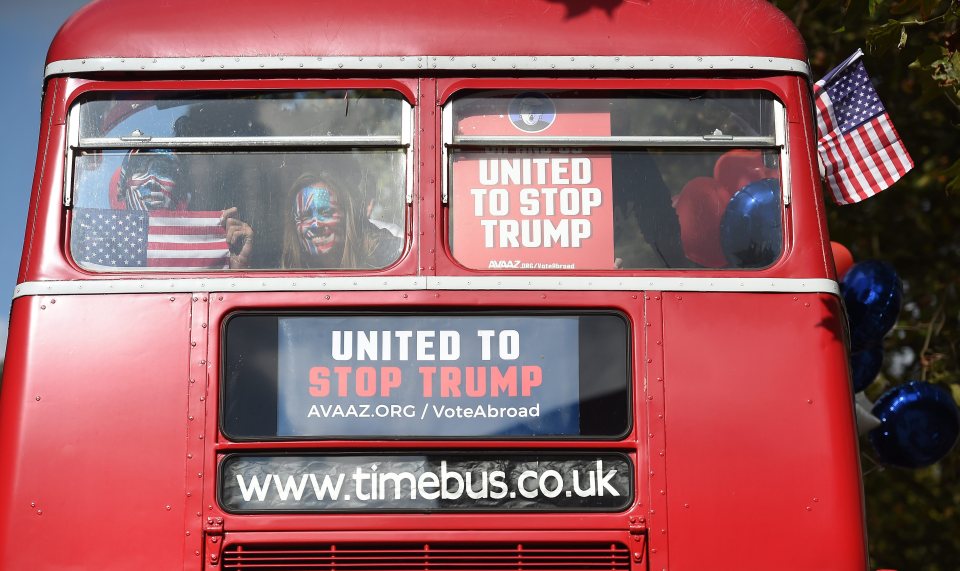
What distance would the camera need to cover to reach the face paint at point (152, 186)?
14.6 feet

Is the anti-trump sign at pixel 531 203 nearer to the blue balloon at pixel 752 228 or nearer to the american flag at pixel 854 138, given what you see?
the blue balloon at pixel 752 228

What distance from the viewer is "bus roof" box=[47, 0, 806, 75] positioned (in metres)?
4.57

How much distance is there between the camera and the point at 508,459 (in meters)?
4.26

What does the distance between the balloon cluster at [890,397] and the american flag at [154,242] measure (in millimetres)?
3458

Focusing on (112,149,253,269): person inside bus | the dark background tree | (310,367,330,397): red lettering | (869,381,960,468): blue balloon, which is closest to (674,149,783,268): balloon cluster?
(310,367,330,397): red lettering

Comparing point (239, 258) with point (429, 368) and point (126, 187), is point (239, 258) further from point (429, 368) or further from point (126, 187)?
point (429, 368)

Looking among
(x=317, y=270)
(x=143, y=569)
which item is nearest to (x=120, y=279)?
(x=317, y=270)

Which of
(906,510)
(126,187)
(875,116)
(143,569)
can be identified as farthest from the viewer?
(906,510)

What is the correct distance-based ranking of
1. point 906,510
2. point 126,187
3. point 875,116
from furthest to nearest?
point 906,510 → point 875,116 → point 126,187

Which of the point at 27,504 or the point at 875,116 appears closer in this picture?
the point at 27,504

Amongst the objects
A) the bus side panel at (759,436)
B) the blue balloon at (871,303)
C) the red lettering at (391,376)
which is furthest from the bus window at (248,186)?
the blue balloon at (871,303)

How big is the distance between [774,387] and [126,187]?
2436mm

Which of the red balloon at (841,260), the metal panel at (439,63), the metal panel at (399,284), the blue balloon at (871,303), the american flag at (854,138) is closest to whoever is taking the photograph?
the metal panel at (399,284)

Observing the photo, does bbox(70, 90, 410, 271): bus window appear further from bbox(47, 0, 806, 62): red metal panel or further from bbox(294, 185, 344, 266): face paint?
bbox(47, 0, 806, 62): red metal panel
